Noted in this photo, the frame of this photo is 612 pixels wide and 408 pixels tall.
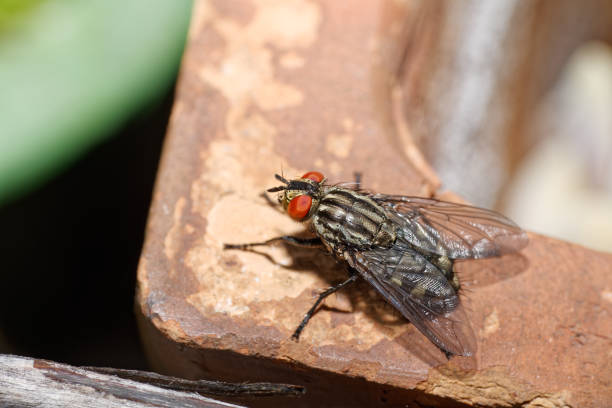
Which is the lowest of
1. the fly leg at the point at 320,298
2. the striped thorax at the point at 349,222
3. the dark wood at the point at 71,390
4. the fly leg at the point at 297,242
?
the dark wood at the point at 71,390

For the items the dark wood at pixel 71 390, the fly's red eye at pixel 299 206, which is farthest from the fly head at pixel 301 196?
the dark wood at pixel 71 390

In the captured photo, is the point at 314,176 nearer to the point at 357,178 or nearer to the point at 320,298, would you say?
the point at 357,178

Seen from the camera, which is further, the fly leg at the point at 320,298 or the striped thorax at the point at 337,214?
the striped thorax at the point at 337,214

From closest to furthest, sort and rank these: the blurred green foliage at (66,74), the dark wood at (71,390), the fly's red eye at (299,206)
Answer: the dark wood at (71,390)
the fly's red eye at (299,206)
the blurred green foliage at (66,74)

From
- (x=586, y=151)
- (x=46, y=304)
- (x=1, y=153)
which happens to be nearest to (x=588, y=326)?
(x=1, y=153)

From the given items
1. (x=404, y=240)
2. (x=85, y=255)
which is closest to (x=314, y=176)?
(x=404, y=240)

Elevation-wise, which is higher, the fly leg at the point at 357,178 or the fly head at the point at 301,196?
the fly leg at the point at 357,178

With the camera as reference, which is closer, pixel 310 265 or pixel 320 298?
pixel 320 298

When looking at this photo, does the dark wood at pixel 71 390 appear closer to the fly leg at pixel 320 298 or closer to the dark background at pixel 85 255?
the fly leg at pixel 320 298
